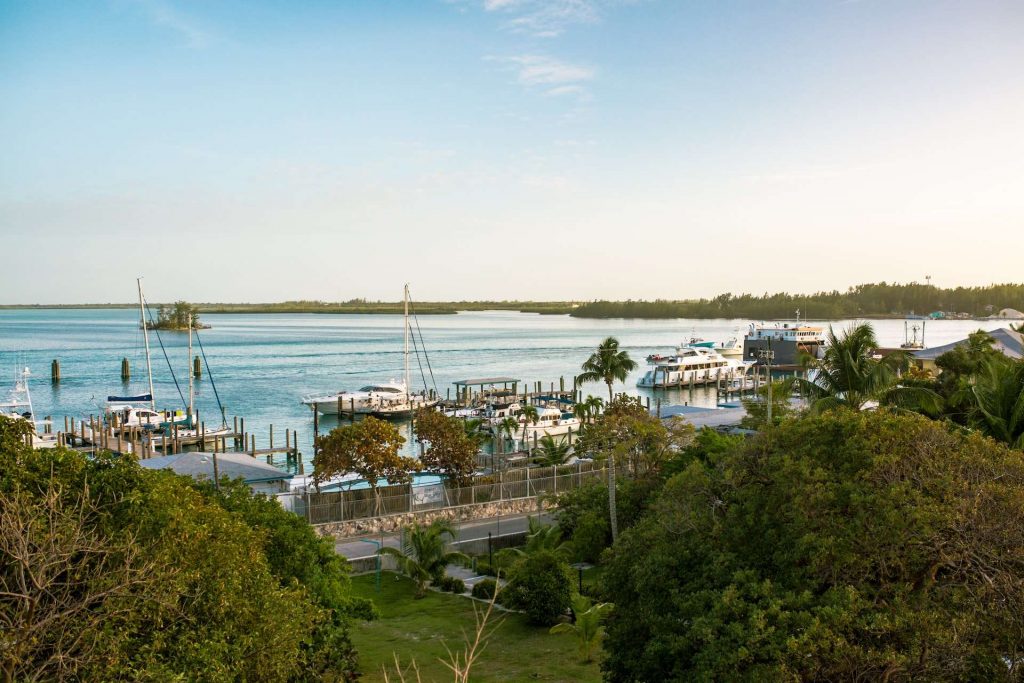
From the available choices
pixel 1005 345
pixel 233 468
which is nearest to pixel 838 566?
pixel 233 468

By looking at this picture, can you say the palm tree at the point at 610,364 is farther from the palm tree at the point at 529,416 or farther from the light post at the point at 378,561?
the light post at the point at 378,561

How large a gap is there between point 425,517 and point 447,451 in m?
4.01

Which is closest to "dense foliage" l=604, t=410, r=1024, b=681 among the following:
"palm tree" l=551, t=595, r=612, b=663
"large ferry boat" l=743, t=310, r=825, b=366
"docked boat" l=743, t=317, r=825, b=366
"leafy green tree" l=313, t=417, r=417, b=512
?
"palm tree" l=551, t=595, r=612, b=663

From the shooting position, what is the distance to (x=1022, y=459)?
14.3m

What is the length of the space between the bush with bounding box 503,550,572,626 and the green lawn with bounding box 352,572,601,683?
1.36 feet

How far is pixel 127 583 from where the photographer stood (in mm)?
10719

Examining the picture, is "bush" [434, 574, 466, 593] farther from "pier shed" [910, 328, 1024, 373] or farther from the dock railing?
"pier shed" [910, 328, 1024, 373]

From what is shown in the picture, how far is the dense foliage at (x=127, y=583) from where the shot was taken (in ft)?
34.3

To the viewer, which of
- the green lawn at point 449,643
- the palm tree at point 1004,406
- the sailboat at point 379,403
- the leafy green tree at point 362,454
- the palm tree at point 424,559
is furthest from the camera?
the sailboat at point 379,403

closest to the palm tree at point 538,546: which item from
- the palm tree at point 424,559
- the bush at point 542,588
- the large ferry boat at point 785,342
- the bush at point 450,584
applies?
the bush at point 450,584

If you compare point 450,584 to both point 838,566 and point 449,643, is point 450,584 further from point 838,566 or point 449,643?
point 838,566

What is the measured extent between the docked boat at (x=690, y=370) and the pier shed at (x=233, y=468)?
65645 mm

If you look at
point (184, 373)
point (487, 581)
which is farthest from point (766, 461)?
point (184, 373)

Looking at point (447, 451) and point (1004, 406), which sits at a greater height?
point (1004, 406)
